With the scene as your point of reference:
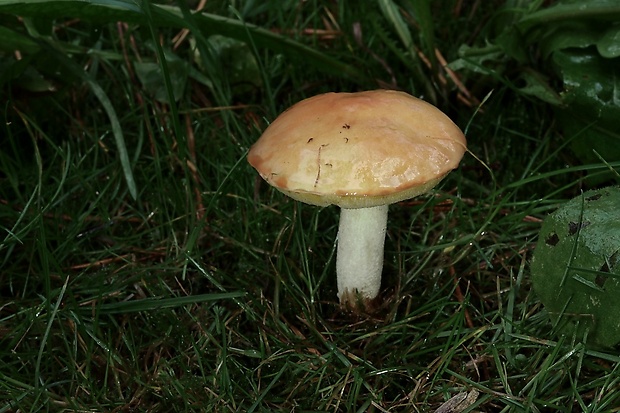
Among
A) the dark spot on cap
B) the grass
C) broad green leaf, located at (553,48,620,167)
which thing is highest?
broad green leaf, located at (553,48,620,167)

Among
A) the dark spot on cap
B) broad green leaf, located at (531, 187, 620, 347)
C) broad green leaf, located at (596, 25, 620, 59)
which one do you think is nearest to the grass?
broad green leaf, located at (531, 187, 620, 347)

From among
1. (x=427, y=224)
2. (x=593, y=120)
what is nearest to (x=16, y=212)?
(x=427, y=224)

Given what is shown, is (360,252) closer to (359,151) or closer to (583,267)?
(359,151)

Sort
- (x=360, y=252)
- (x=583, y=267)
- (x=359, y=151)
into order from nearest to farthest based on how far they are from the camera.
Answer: (x=359, y=151)
(x=583, y=267)
(x=360, y=252)

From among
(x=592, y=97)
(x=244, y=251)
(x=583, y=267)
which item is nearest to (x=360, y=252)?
(x=244, y=251)

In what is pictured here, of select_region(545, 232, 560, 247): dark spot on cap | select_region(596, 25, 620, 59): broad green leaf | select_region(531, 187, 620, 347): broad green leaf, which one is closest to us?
select_region(531, 187, 620, 347): broad green leaf

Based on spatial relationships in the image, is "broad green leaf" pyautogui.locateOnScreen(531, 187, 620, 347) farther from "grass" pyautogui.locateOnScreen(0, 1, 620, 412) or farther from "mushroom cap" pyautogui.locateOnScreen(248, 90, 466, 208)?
"mushroom cap" pyautogui.locateOnScreen(248, 90, 466, 208)

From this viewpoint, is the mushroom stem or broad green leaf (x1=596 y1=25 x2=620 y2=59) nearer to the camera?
the mushroom stem
